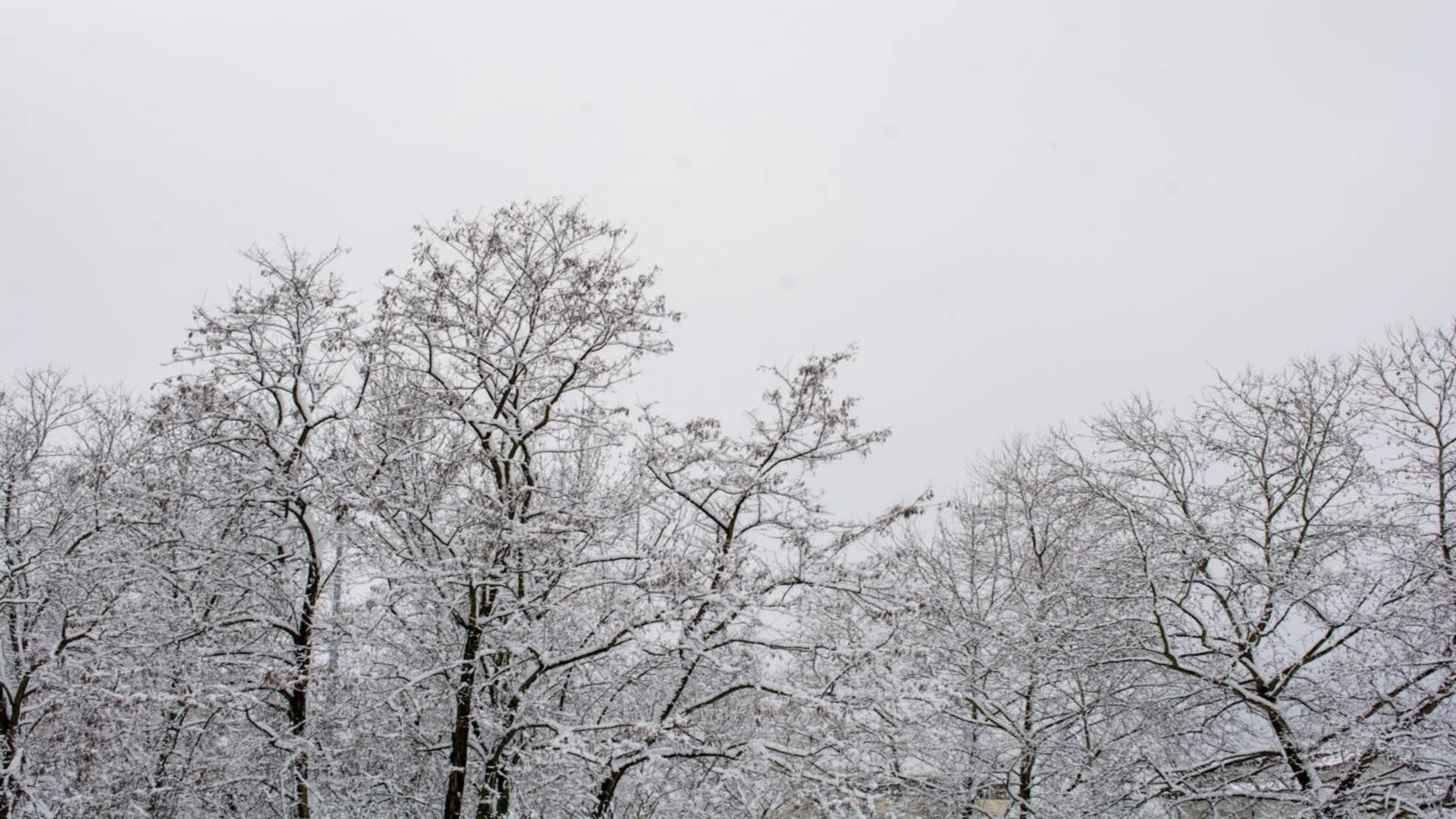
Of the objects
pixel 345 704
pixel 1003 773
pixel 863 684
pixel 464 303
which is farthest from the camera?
pixel 1003 773

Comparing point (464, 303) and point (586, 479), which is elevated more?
point (464, 303)

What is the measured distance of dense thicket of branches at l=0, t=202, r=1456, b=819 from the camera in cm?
742

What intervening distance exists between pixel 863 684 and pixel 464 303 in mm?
5503

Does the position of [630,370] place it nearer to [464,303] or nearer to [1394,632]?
[464,303]

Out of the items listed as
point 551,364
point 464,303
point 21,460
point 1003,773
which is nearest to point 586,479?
point 551,364

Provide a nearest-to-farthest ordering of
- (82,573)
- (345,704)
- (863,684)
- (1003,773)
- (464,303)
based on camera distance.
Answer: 1. (863,684)
2. (345,704)
3. (464,303)
4. (82,573)
5. (1003,773)

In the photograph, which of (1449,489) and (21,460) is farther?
(21,460)

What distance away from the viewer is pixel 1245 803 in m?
9.65

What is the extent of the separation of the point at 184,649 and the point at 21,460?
28.1 feet

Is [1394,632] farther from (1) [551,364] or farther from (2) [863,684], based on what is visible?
(1) [551,364]

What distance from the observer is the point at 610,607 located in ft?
25.9

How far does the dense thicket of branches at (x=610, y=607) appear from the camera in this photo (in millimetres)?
7418

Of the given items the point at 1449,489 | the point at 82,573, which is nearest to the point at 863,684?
the point at 1449,489

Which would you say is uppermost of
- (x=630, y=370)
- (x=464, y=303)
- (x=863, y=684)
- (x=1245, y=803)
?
(x=464, y=303)
